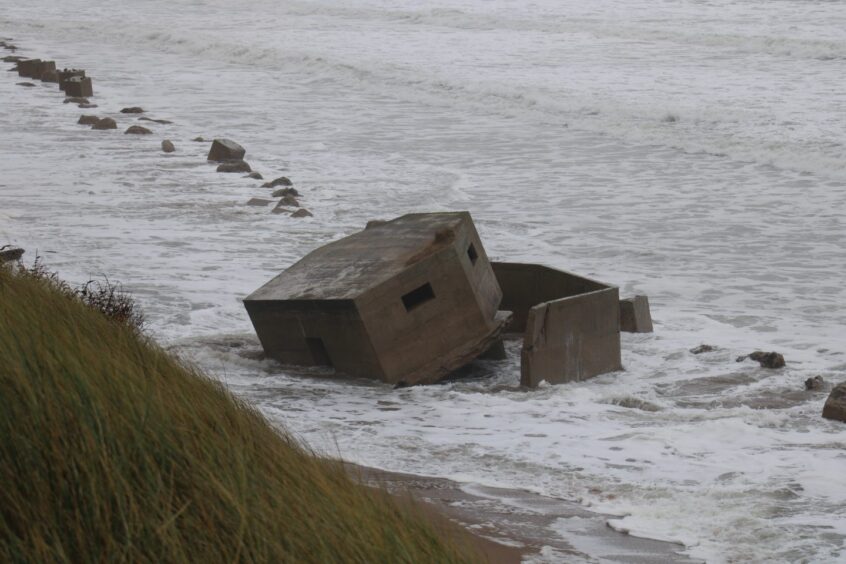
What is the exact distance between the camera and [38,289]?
7543mm

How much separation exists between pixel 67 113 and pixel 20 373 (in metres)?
23.5

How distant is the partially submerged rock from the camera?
10.4 m

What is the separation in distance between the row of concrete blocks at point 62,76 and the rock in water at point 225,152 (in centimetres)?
1041

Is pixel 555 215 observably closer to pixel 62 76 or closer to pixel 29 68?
pixel 62 76

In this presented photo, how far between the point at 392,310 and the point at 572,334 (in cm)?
144

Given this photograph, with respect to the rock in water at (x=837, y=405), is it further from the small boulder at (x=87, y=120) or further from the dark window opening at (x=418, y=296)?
the small boulder at (x=87, y=120)

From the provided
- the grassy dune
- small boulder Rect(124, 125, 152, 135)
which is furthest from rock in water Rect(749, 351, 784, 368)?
small boulder Rect(124, 125, 152, 135)

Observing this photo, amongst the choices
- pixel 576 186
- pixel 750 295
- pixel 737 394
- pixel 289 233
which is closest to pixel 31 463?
pixel 737 394

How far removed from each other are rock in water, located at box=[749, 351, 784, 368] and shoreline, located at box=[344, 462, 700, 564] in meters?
3.65

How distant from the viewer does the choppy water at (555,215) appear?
806cm


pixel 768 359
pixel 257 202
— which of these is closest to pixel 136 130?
pixel 257 202

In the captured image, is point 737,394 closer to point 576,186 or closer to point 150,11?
Result: point 576,186

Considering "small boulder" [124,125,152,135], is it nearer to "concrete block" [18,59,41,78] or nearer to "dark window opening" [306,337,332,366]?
"concrete block" [18,59,41,78]

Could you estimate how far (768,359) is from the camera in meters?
10.4
